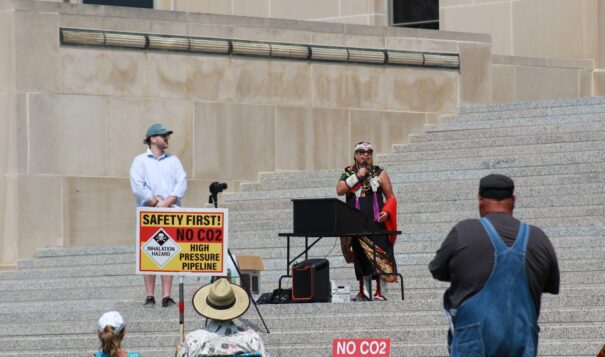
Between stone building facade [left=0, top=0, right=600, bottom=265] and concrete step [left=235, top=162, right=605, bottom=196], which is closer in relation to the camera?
concrete step [left=235, top=162, right=605, bottom=196]

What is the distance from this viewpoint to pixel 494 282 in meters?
7.82

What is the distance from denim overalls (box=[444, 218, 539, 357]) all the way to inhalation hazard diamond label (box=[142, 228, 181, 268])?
4688 mm

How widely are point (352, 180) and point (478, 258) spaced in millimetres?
6899

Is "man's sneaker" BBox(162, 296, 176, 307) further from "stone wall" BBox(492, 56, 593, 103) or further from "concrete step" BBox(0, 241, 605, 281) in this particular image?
"stone wall" BBox(492, 56, 593, 103)

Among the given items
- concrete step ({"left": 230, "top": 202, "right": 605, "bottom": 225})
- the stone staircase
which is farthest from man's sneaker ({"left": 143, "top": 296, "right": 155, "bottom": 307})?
concrete step ({"left": 230, "top": 202, "right": 605, "bottom": 225})

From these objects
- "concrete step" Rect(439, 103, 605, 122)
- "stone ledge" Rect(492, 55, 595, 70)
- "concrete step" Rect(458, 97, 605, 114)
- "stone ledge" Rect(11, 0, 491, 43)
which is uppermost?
"stone ledge" Rect(11, 0, 491, 43)

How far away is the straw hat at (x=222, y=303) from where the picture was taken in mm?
8891

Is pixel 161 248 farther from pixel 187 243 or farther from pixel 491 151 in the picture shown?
pixel 491 151

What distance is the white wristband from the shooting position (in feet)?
48.2

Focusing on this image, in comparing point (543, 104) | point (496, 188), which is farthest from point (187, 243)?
point (543, 104)

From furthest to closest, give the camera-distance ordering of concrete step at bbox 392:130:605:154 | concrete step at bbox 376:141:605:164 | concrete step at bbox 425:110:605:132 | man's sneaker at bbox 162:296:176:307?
concrete step at bbox 425:110:605:132
concrete step at bbox 392:130:605:154
concrete step at bbox 376:141:605:164
man's sneaker at bbox 162:296:176:307

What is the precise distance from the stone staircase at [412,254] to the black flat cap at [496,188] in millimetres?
4425

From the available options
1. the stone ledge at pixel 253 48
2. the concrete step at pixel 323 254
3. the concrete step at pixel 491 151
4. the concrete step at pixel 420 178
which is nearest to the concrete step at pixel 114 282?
the concrete step at pixel 323 254

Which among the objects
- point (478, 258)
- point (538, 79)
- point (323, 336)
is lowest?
point (323, 336)
